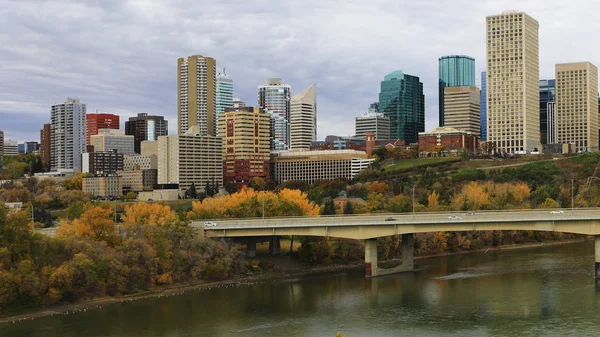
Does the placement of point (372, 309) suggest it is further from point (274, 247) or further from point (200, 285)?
point (274, 247)

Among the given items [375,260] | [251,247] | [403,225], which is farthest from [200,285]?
[403,225]

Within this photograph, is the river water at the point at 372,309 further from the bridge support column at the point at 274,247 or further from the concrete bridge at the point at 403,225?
the bridge support column at the point at 274,247

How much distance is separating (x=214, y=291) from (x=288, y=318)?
17.0 meters

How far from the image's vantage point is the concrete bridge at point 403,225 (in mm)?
87375

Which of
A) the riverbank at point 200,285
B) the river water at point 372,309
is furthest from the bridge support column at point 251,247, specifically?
the river water at point 372,309

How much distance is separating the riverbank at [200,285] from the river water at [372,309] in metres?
1.53

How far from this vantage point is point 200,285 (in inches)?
3484

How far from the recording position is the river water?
64938mm

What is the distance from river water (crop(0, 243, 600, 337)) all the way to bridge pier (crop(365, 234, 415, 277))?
1.91 metres

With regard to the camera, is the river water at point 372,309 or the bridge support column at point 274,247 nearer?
the river water at point 372,309

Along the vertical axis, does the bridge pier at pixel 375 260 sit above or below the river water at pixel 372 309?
above

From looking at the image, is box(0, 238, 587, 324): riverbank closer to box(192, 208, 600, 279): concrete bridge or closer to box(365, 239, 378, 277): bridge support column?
box(192, 208, 600, 279): concrete bridge

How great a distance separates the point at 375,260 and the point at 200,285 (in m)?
22.3

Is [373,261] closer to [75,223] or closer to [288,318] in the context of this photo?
[288,318]
